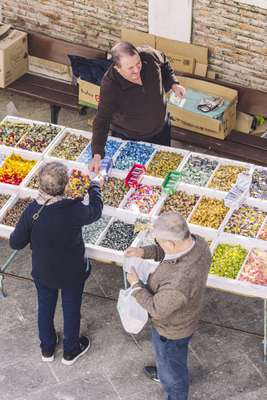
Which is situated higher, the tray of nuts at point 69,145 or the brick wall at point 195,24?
the brick wall at point 195,24

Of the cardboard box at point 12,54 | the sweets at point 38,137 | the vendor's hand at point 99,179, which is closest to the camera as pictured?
the vendor's hand at point 99,179

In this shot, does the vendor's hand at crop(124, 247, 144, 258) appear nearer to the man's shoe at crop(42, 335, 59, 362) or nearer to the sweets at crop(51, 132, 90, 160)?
the man's shoe at crop(42, 335, 59, 362)

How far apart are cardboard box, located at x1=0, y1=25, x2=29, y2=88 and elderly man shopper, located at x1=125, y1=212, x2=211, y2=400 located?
14.3 ft

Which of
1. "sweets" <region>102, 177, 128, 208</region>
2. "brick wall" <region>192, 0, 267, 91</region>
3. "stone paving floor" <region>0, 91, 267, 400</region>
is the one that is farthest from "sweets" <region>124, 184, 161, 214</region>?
"brick wall" <region>192, 0, 267, 91</region>

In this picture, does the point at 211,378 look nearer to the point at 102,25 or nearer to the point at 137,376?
the point at 137,376

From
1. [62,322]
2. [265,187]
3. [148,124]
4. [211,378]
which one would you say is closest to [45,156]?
[148,124]

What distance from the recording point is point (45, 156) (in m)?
7.49

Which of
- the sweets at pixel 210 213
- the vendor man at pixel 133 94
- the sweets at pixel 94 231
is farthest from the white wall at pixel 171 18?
the sweets at pixel 94 231

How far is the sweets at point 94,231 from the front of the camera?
667 centimetres

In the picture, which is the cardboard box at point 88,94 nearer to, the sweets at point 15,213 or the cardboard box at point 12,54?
the cardboard box at point 12,54

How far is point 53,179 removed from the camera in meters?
5.63

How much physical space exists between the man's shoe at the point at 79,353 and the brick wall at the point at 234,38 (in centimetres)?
369

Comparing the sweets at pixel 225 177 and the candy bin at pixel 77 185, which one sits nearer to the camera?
the candy bin at pixel 77 185

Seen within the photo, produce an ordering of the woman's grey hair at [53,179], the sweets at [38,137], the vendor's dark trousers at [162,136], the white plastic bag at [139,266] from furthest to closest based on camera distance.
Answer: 1. the sweets at [38,137]
2. the vendor's dark trousers at [162,136]
3. the white plastic bag at [139,266]
4. the woman's grey hair at [53,179]
